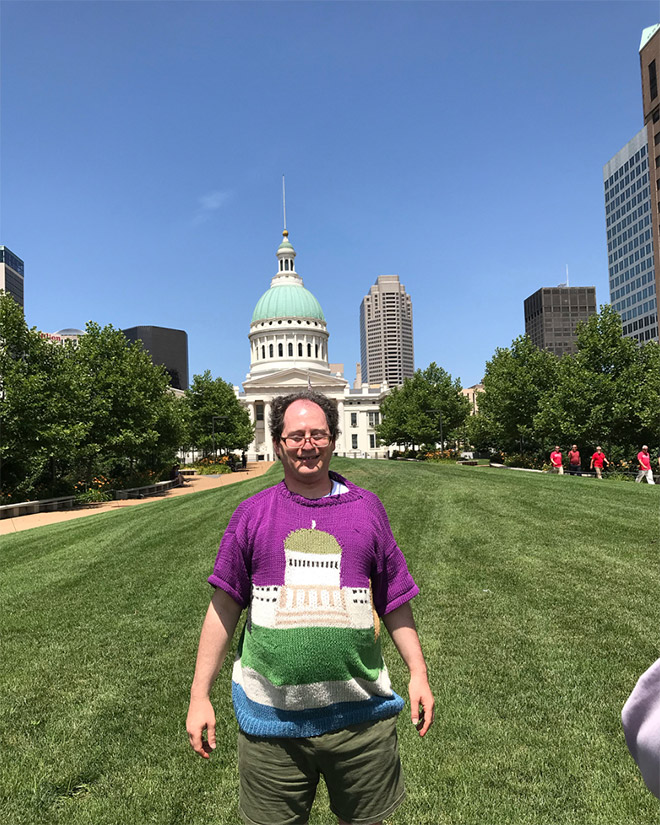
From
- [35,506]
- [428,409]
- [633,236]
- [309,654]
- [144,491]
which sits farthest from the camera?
[633,236]

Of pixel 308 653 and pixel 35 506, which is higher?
pixel 308 653

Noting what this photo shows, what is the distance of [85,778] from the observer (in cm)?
410

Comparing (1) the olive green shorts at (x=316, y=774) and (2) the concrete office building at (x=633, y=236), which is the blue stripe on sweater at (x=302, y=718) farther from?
(2) the concrete office building at (x=633, y=236)

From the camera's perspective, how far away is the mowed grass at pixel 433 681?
12.6 ft

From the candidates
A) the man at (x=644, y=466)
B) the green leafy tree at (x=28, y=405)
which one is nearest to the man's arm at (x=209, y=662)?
the green leafy tree at (x=28, y=405)

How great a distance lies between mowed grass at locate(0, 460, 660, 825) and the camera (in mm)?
A: 3832

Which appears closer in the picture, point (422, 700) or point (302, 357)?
point (422, 700)

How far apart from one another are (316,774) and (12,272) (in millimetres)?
170089

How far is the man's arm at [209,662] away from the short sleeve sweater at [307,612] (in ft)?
0.27

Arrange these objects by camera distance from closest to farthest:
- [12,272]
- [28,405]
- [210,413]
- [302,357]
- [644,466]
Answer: [28,405], [644,466], [210,413], [302,357], [12,272]

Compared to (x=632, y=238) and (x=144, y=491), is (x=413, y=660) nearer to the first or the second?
(x=144, y=491)

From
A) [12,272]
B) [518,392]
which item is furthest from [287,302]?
[518,392]

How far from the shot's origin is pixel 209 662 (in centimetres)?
274

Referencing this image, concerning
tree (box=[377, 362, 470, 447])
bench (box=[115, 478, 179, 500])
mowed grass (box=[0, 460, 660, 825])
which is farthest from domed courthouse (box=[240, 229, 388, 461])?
mowed grass (box=[0, 460, 660, 825])
